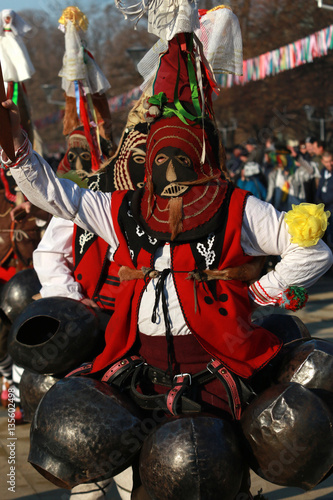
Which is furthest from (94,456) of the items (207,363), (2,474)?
(2,474)

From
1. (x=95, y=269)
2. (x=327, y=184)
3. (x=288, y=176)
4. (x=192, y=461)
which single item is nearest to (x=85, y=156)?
(x=95, y=269)

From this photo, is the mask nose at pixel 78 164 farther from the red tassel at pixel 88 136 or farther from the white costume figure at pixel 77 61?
the white costume figure at pixel 77 61

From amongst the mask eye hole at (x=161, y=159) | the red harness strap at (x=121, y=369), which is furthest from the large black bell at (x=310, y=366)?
the mask eye hole at (x=161, y=159)

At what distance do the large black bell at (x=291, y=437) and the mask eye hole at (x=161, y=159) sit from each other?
0.99m

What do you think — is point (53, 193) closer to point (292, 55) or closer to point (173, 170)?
point (173, 170)

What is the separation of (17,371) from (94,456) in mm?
2408

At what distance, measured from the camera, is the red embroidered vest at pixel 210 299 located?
247 cm

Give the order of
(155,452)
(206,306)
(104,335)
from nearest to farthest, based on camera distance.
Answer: (155,452) < (206,306) < (104,335)

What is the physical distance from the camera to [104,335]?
288 cm

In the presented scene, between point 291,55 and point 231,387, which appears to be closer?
point 231,387

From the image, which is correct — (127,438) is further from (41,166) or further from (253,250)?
(41,166)

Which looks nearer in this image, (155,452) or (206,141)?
(155,452)

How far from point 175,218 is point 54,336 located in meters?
0.75

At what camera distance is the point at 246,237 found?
254 centimetres
